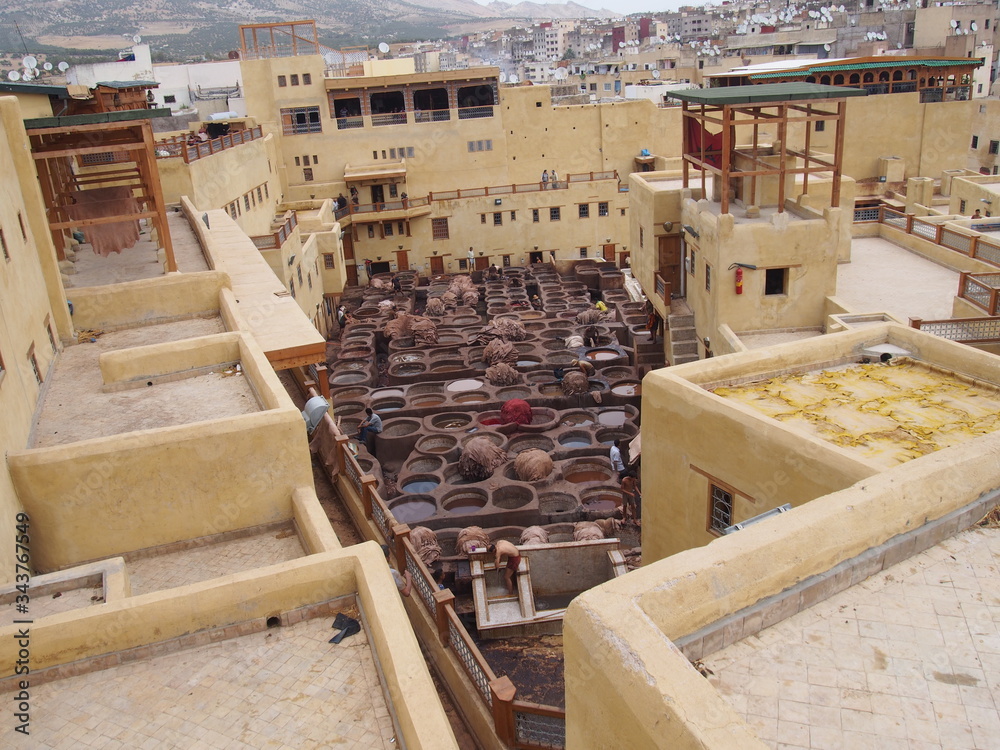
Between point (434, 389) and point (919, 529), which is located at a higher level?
point (919, 529)

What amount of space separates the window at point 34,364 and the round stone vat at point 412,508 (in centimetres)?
824

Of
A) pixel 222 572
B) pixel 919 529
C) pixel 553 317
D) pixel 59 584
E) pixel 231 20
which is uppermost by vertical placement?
pixel 231 20

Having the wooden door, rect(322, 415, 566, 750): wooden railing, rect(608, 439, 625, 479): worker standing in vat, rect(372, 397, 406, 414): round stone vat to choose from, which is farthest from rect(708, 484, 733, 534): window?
rect(372, 397, 406, 414): round stone vat

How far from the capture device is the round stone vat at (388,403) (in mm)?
24484

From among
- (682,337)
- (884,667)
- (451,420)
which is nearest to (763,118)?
(682,337)

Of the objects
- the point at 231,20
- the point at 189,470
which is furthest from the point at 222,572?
the point at 231,20

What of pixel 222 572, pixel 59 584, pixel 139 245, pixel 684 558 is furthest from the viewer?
pixel 139 245

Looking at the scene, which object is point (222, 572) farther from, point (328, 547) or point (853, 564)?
point (853, 564)

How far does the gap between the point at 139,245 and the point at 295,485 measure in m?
12.7

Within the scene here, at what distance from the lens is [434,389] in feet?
83.5

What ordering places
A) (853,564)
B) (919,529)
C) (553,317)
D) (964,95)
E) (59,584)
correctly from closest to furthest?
1. (853,564)
2. (919,529)
3. (59,584)
4. (553,317)
5. (964,95)

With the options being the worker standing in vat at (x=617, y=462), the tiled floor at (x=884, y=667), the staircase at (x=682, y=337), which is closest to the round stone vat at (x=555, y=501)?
the worker standing in vat at (x=617, y=462)

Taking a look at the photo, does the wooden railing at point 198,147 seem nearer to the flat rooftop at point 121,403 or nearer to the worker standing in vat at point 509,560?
the flat rooftop at point 121,403

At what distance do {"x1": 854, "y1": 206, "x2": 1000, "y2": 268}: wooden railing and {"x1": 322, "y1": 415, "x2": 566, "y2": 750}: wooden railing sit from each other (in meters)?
15.1
